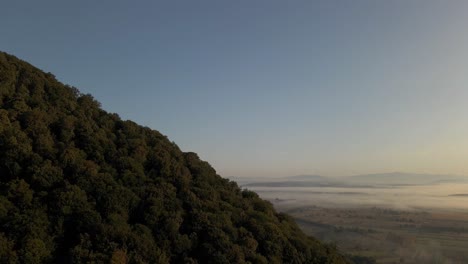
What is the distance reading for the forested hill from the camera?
2342 cm

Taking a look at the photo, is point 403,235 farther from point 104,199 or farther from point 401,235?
point 104,199

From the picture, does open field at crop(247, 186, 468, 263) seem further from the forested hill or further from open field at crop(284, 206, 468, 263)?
the forested hill

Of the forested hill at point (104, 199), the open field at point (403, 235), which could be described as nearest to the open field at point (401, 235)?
the open field at point (403, 235)

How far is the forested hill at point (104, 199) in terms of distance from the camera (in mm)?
23422

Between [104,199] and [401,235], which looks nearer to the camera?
[104,199]

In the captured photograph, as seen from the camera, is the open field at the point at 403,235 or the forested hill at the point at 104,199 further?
the open field at the point at 403,235

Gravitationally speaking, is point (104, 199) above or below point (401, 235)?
above

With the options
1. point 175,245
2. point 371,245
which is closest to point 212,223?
point 175,245

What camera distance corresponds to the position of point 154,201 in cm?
2859

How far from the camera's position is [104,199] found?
27109 millimetres

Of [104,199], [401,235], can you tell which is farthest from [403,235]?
[104,199]

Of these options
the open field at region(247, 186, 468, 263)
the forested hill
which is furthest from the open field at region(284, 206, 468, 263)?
the forested hill

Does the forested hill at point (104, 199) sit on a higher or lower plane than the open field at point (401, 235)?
higher

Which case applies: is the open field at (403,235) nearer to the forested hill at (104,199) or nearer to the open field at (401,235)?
the open field at (401,235)
